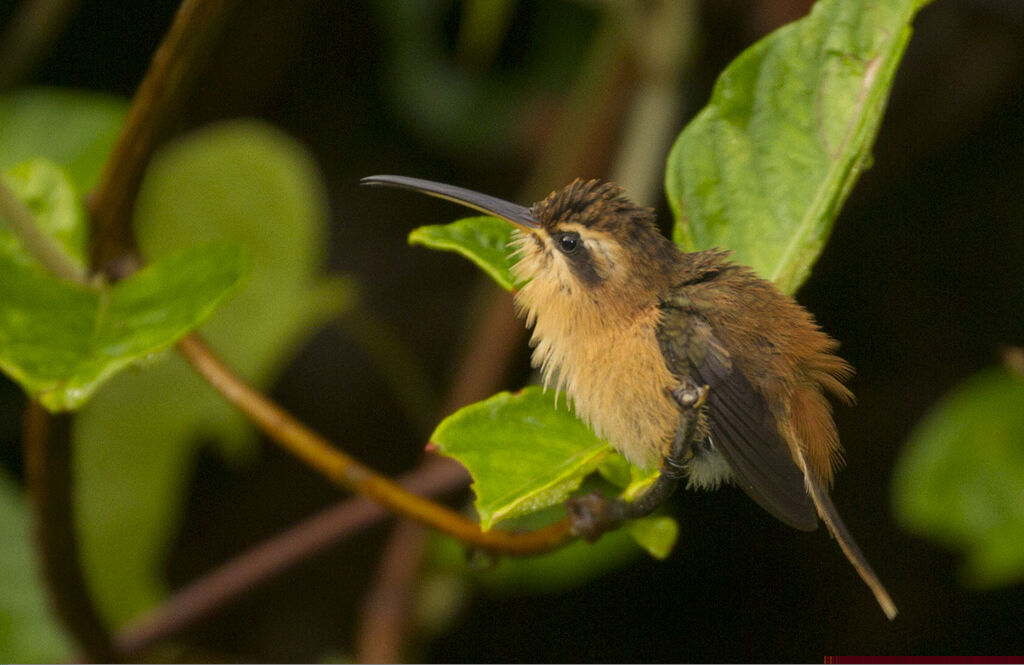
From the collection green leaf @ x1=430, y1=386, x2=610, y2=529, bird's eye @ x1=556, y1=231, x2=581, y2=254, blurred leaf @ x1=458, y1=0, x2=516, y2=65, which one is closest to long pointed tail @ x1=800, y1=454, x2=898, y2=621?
green leaf @ x1=430, y1=386, x2=610, y2=529

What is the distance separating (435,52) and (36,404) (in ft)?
6.15

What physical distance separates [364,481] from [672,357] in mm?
418

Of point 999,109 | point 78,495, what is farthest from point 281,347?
point 999,109

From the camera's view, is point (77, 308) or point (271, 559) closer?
point (77, 308)

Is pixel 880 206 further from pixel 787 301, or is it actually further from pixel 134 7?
pixel 134 7

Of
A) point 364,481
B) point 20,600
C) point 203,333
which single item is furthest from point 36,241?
point 20,600

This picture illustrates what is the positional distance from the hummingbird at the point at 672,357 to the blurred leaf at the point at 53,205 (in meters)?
0.45

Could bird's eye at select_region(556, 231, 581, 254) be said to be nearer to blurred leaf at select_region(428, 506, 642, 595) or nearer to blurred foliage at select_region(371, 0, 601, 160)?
blurred leaf at select_region(428, 506, 642, 595)

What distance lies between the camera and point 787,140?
1.31 meters

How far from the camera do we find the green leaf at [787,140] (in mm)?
1235

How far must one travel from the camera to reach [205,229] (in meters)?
2.16

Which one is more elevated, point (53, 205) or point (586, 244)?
point (586, 244)

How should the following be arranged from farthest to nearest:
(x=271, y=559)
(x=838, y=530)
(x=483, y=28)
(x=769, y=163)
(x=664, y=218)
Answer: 1. (x=664, y=218)
2. (x=483, y=28)
3. (x=271, y=559)
4. (x=769, y=163)
5. (x=838, y=530)

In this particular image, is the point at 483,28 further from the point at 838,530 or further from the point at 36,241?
the point at 838,530
